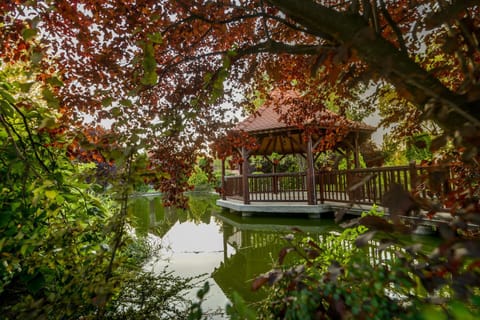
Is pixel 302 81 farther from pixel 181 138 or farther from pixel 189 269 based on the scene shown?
pixel 189 269

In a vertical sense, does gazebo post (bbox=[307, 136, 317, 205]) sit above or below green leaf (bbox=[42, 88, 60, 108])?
below

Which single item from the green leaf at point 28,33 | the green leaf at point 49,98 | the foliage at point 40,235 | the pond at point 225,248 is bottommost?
the pond at point 225,248

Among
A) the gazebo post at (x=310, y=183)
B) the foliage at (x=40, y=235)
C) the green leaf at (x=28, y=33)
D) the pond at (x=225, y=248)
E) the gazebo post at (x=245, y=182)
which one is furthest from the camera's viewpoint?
the gazebo post at (x=245, y=182)

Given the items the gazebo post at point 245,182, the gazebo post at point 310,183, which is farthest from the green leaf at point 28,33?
the gazebo post at point 245,182

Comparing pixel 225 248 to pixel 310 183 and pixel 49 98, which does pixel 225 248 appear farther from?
pixel 49 98

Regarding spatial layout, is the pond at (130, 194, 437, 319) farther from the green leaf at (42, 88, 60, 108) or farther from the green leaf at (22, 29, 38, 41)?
the green leaf at (22, 29, 38, 41)

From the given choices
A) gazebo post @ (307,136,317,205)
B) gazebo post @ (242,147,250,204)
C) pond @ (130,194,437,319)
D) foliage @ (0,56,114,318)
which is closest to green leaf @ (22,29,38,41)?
foliage @ (0,56,114,318)

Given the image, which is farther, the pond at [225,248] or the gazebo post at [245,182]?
the gazebo post at [245,182]

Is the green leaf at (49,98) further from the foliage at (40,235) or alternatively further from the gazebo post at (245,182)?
the gazebo post at (245,182)

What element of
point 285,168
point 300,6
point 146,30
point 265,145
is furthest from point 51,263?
point 285,168

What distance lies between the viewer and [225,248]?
6.41 m

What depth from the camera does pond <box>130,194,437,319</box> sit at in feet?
13.3

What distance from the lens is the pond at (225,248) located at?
4059mm

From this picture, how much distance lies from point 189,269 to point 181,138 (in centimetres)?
273
